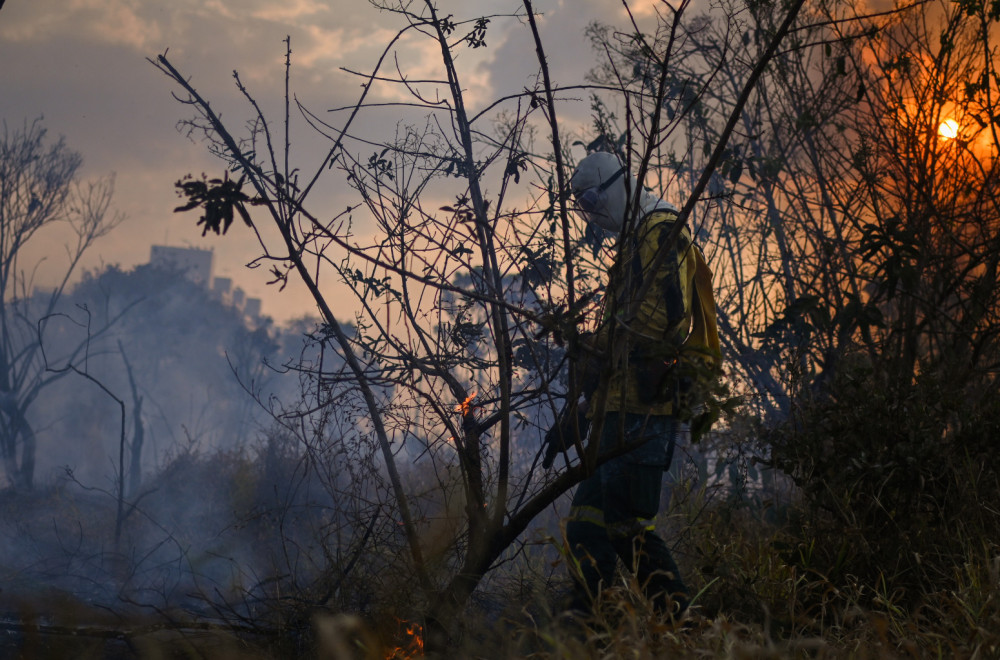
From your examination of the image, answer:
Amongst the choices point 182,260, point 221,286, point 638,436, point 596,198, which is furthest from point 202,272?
point 638,436

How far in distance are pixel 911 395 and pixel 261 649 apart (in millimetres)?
2920

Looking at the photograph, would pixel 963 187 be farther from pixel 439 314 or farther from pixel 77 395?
pixel 77 395

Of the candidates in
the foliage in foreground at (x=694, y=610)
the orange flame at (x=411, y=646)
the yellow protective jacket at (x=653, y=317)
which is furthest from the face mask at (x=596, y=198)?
the orange flame at (x=411, y=646)

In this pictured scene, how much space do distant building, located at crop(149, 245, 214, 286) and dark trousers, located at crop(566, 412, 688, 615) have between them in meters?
28.2

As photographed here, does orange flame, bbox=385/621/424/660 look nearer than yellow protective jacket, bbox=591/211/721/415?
A: No

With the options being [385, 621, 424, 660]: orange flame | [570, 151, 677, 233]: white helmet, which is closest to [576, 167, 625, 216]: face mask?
[570, 151, 677, 233]: white helmet

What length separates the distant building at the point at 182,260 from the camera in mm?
29359

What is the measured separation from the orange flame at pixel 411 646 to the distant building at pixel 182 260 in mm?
28178

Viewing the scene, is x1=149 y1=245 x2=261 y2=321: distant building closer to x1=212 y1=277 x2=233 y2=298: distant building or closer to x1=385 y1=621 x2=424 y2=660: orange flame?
x1=212 y1=277 x2=233 y2=298: distant building

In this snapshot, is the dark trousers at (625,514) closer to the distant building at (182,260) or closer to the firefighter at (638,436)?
the firefighter at (638,436)

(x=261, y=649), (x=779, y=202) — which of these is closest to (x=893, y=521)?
(x=261, y=649)

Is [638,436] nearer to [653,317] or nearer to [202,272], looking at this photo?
[653,317]

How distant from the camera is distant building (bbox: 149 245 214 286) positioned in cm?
2936

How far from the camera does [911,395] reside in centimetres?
355
